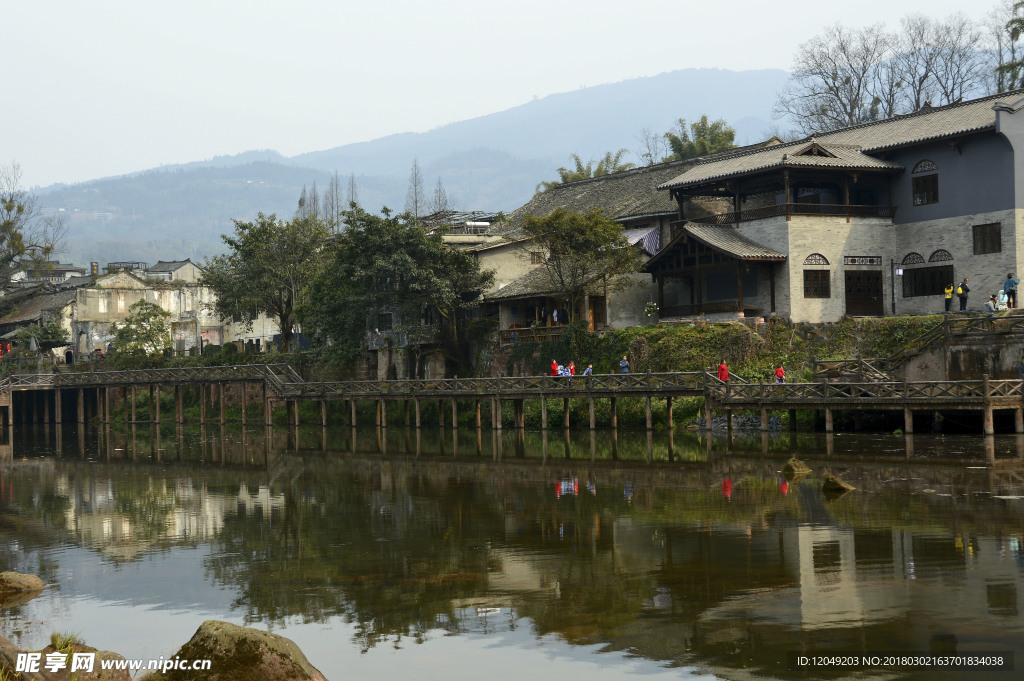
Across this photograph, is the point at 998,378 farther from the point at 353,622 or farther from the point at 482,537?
the point at 353,622

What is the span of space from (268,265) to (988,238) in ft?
134

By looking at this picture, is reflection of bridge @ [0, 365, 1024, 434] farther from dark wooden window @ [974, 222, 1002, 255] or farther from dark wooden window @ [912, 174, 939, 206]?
dark wooden window @ [912, 174, 939, 206]

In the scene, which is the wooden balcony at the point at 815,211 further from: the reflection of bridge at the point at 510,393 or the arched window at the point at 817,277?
the reflection of bridge at the point at 510,393

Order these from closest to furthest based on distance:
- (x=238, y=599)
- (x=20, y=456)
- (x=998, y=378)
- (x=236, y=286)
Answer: (x=238, y=599) → (x=998, y=378) → (x=20, y=456) → (x=236, y=286)

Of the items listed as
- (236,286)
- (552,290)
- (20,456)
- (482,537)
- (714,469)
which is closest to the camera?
(482,537)

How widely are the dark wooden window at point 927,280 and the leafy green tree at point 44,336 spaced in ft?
202

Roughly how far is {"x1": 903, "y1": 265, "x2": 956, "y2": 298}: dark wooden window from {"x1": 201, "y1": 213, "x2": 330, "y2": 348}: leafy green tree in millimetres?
34927

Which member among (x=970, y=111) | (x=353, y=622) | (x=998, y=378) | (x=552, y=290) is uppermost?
(x=970, y=111)

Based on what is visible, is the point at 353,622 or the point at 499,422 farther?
the point at 499,422

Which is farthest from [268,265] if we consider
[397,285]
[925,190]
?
[925,190]

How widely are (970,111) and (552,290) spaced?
21.1m

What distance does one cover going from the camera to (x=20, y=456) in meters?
47.6

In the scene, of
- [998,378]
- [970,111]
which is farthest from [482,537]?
[970,111]

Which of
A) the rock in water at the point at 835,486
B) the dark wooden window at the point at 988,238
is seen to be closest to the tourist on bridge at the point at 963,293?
the dark wooden window at the point at 988,238
